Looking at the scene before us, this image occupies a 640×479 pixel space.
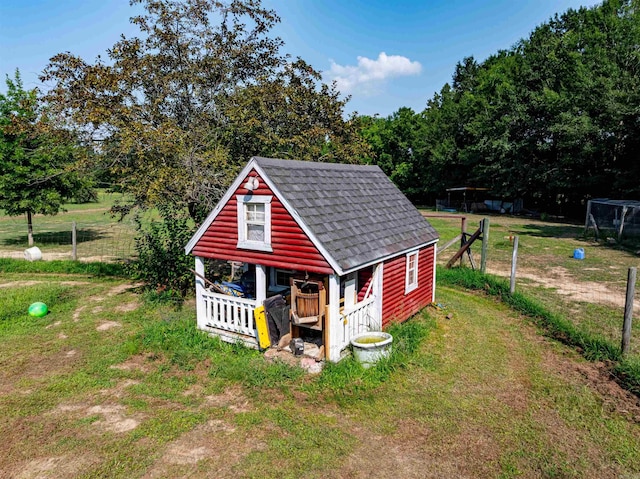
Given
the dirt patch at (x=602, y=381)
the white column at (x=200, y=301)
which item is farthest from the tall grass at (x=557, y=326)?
the white column at (x=200, y=301)

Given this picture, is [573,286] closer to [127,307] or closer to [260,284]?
[260,284]

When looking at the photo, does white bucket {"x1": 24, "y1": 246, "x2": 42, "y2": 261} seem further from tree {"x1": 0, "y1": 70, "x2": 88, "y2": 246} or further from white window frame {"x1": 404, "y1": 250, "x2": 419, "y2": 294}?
white window frame {"x1": 404, "y1": 250, "x2": 419, "y2": 294}

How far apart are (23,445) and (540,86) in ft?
158

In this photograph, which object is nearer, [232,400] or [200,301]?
[232,400]

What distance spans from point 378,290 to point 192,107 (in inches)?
422

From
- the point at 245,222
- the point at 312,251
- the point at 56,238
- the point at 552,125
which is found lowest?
the point at 56,238

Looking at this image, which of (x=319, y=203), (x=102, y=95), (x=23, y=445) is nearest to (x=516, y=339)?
(x=319, y=203)

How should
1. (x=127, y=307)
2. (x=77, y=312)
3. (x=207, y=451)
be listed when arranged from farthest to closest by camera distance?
(x=127, y=307) < (x=77, y=312) < (x=207, y=451)

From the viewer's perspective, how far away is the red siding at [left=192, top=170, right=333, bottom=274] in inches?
346

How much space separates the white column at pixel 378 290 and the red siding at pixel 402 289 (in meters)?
0.23

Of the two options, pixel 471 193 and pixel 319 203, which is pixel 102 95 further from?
pixel 471 193

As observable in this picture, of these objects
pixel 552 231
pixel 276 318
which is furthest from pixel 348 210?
pixel 552 231

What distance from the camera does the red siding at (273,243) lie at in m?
8.79

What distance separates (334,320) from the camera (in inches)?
343
